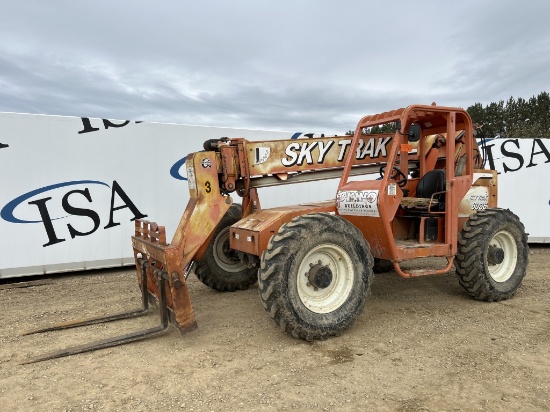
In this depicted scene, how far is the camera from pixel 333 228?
179 inches

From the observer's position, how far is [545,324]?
4938mm

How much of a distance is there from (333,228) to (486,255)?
2.34 m

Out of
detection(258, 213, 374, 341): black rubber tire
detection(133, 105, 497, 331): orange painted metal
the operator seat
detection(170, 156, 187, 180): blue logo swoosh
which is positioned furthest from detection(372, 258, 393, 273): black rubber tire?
detection(170, 156, 187, 180): blue logo swoosh

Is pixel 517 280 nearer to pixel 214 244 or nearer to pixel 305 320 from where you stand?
pixel 305 320

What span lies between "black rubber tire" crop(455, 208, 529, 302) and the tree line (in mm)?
35673

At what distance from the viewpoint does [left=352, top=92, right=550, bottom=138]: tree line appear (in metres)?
38.7

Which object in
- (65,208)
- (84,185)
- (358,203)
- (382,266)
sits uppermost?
(84,185)

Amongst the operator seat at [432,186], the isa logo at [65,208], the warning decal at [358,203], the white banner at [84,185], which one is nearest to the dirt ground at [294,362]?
the warning decal at [358,203]

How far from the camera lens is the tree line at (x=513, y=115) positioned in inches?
1524

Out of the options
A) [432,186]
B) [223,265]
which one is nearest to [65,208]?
[223,265]

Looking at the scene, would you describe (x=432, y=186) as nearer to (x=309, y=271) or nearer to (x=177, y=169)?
(x=309, y=271)

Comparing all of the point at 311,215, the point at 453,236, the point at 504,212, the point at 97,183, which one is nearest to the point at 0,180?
the point at 97,183

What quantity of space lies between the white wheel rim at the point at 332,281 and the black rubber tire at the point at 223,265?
189 cm

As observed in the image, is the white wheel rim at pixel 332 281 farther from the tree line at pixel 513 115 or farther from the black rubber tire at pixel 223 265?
the tree line at pixel 513 115
